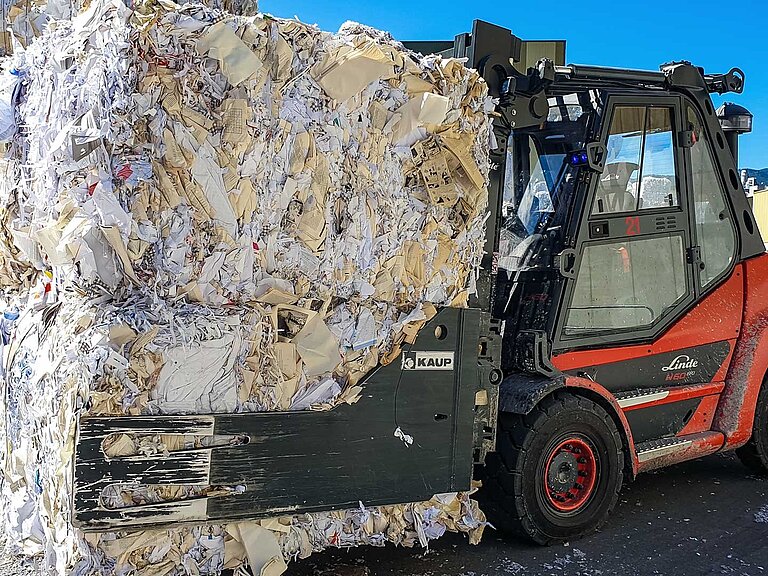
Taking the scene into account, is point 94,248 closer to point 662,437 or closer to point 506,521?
point 506,521

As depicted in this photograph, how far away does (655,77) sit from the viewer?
15.8 ft

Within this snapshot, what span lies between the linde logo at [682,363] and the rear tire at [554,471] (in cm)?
65

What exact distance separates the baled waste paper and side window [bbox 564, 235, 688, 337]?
111 cm

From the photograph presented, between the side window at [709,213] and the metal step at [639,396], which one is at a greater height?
the side window at [709,213]

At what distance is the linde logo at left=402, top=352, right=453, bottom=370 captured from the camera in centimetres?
372

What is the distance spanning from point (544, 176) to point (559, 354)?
3.60ft

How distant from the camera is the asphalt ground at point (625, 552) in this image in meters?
4.18

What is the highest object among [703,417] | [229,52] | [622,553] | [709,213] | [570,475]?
[229,52]

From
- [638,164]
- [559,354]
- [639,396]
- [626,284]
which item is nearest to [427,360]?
[559,354]

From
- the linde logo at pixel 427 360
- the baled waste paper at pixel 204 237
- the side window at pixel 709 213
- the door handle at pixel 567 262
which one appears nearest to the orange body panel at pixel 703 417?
the side window at pixel 709 213

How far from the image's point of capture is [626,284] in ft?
15.5

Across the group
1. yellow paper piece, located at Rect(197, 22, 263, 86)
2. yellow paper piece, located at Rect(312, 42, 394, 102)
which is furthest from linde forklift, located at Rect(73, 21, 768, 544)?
yellow paper piece, located at Rect(197, 22, 263, 86)

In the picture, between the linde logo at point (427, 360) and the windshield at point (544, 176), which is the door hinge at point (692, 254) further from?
the linde logo at point (427, 360)

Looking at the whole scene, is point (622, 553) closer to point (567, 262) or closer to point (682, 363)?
point (682, 363)
